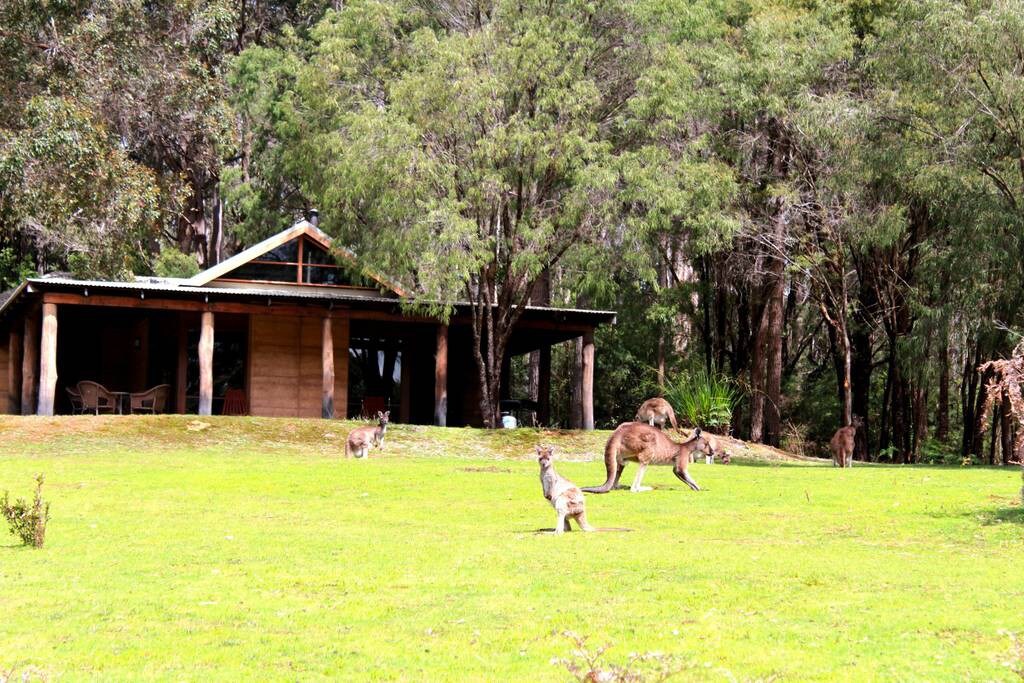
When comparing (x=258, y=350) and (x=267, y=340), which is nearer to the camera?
(x=258, y=350)

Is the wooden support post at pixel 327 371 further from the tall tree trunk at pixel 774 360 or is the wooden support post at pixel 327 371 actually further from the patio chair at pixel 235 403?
the tall tree trunk at pixel 774 360

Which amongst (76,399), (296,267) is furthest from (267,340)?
(76,399)

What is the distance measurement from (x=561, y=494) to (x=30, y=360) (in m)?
25.6

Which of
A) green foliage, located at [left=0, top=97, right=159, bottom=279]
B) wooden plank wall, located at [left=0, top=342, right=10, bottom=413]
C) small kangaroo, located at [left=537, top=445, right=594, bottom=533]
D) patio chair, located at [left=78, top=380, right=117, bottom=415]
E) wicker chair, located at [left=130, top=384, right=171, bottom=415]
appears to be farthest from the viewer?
wooden plank wall, located at [left=0, top=342, right=10, bottom=413]

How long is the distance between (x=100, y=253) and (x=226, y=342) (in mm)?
4688

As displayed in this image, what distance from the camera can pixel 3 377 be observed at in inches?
1533

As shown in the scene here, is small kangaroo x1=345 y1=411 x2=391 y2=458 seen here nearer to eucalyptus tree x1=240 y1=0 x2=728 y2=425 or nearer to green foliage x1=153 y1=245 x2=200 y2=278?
eucalyptus tree x1=240 y1=0 x2=728 y2=425

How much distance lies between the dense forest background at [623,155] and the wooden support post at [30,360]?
306cm

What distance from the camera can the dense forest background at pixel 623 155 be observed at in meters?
30.5

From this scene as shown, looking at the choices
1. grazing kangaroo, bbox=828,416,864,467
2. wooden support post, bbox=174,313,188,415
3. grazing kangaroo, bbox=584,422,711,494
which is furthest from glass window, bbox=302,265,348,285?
grazing kangaroo, bbox=584,422,711,494

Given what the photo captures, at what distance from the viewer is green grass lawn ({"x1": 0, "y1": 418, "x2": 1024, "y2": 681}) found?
339 inches

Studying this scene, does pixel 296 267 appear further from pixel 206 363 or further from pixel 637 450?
pixel 637 450

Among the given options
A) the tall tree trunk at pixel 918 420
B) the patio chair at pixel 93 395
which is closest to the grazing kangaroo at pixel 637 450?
the patio chair at pixel 93 395

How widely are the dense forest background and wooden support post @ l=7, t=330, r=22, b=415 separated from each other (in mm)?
2972
